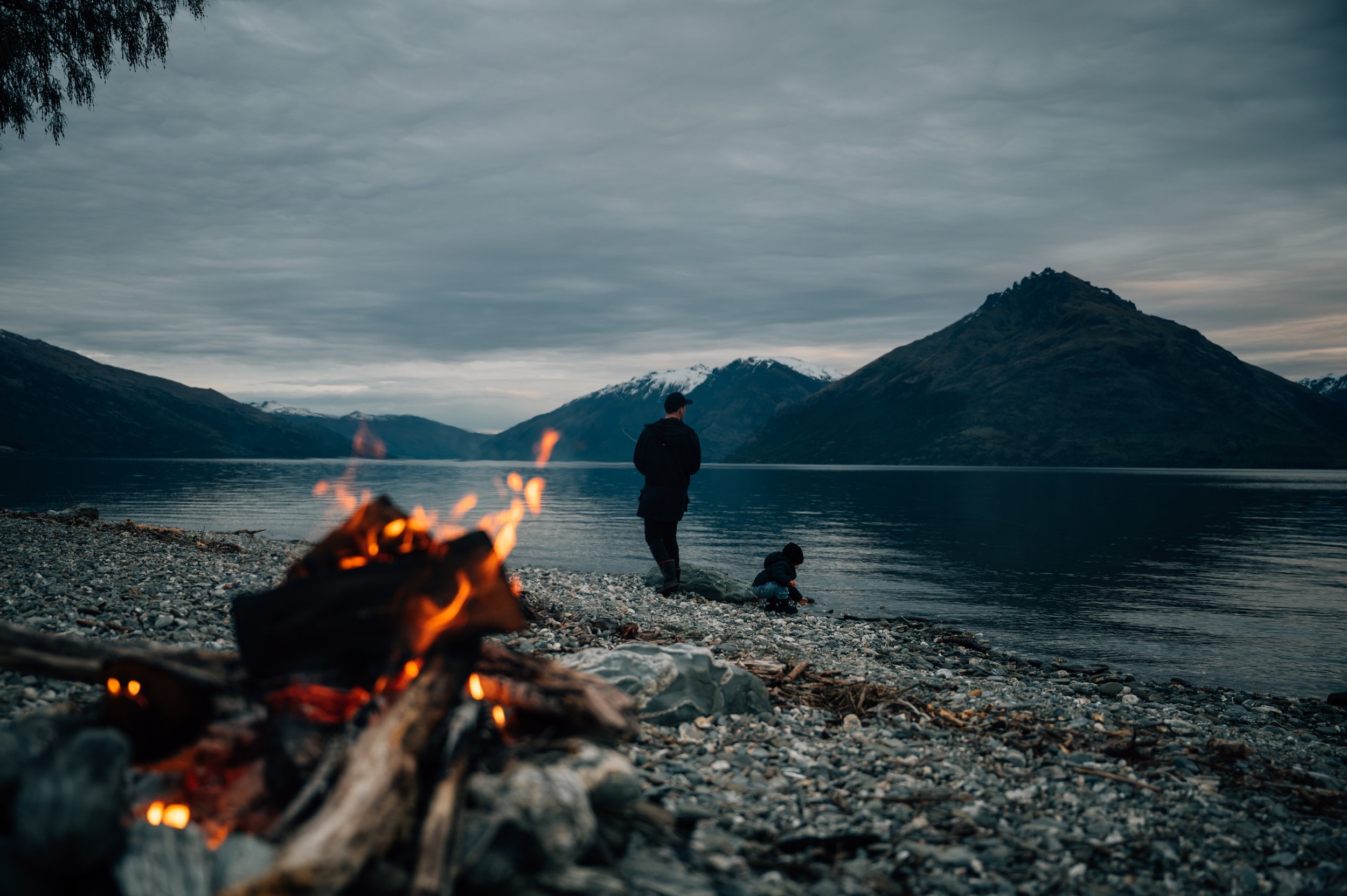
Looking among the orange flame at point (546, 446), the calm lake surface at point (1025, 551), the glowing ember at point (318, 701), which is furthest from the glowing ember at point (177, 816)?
the calm lake surface at point (1025, 551)

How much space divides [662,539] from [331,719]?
12959 millimetres

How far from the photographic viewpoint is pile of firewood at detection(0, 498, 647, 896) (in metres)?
3.50

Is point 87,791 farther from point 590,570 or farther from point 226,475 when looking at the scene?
point 226,475

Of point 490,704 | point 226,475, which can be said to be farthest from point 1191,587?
point 226,475

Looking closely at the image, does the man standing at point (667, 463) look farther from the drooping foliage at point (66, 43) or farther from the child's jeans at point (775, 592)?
the drooping foliage at point (66, 43)

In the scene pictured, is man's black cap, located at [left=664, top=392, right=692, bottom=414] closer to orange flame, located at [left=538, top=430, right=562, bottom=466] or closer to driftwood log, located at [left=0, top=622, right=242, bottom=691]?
orange flame, located at [left=538, top=430, right=562, bottom=466]

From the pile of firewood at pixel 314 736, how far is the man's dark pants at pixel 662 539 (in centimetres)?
1150

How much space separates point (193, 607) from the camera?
37.3 ft

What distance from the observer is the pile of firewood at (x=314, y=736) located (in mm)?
3500

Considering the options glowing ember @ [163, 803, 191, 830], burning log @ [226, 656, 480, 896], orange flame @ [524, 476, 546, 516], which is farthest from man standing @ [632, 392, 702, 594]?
glowing ember @ [163, 803, 191, 830]

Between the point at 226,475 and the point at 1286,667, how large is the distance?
149m

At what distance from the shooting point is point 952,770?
6566 mm

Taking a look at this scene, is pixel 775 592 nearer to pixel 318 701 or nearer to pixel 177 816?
pixel 318 701

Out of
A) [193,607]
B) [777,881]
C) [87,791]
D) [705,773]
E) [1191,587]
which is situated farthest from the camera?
[1191,587]
